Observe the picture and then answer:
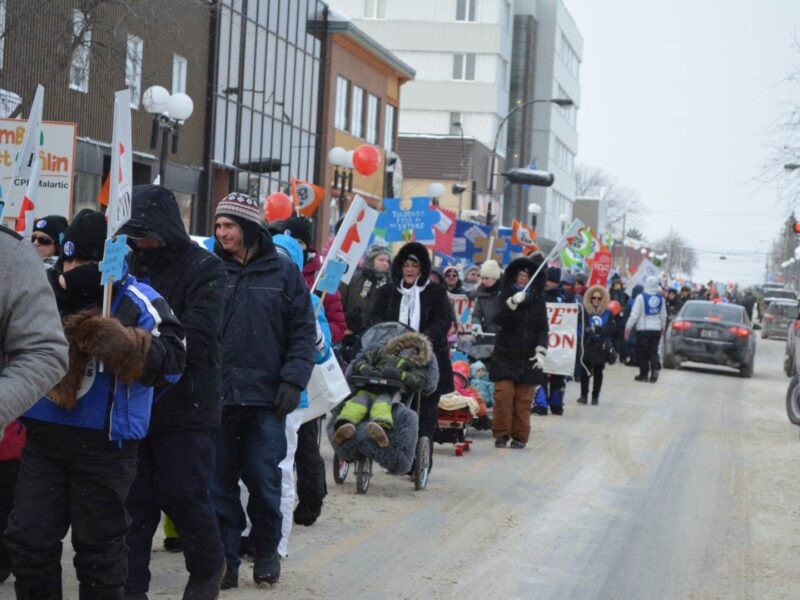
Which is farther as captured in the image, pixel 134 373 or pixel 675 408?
pixel 675 408

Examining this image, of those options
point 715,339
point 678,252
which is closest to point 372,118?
point 715,339

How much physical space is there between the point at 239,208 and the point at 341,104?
36.3 meters

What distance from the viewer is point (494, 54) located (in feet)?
232

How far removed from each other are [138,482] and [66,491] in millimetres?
859

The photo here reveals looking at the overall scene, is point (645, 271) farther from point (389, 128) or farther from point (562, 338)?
point (389, 128)

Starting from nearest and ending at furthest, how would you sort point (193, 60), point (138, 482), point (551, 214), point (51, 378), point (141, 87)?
point (51, 378), point (138, 482), point (141, 87), point (193, 60), point (551, 214)

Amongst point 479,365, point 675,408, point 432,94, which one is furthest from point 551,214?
point 479,365

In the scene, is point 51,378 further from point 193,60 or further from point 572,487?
point 193,60

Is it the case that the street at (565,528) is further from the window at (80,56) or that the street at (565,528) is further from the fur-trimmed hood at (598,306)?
the window at (80,56)

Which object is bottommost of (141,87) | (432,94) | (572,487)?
(572,487)

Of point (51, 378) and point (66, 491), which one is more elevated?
point (51, 378)

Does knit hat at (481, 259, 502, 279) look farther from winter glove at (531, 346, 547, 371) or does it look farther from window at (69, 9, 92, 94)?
window at (69, 9, 92, 94)

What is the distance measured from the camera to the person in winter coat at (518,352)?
14.1 m

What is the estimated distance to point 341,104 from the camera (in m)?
43.0
